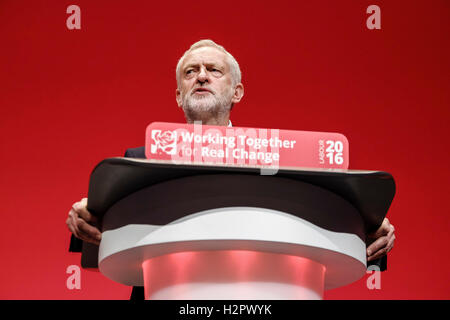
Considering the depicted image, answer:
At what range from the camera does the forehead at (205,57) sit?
1928 millimetres

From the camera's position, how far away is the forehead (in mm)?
1928

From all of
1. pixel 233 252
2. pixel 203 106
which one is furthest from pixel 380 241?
pixel 203 106

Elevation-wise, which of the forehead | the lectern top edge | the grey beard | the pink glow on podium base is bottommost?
the pink glow on podium base

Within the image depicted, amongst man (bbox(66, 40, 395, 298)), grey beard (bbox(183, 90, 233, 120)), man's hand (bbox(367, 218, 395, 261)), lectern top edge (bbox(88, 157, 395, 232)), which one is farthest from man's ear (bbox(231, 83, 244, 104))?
lectern top edge (bbox(88, 157, 395, 232))

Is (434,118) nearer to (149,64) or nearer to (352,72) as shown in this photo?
(352,72)

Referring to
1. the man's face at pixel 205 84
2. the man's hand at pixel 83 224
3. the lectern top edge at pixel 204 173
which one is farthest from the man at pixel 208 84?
the lectern top edge at pixel 204 173

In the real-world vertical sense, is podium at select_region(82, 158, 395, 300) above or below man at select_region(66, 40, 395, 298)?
below

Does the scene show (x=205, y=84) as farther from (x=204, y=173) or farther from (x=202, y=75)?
(x=204, y=173)

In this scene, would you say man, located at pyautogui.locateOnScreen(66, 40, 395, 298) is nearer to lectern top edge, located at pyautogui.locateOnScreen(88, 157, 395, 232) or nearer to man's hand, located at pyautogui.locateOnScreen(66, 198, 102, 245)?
man's hand, located at pyautogui.locateOnScreen(66, 198, 102, 245)

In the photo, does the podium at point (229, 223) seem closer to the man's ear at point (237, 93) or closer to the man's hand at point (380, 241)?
the man's hand at point (380, 241)

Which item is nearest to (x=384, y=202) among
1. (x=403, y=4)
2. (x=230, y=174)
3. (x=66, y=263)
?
(x=230, y=174)

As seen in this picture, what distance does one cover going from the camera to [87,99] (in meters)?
2.30

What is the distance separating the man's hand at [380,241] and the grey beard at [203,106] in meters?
0.87
